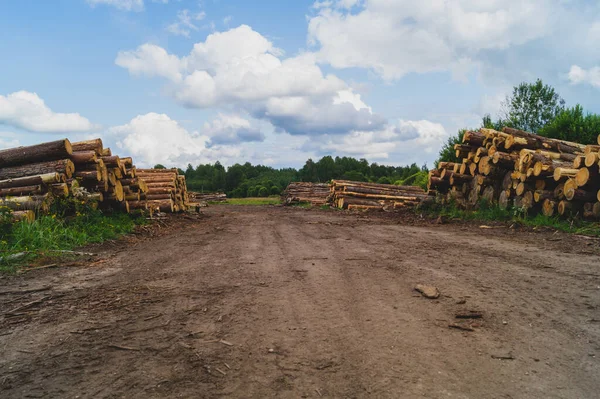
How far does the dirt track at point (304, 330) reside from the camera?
2.42 m

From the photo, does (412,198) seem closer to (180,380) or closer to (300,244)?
(300,244)

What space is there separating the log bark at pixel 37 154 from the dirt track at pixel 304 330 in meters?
4.93

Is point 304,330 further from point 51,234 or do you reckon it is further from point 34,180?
point 34,180

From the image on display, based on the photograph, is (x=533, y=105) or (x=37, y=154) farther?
(x=533, y=105)

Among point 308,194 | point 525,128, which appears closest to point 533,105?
point 525,128

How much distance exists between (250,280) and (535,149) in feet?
36.7

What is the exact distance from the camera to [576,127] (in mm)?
19375

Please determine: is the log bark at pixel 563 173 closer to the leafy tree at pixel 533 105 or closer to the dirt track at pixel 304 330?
the dirt track at pixel 304 330

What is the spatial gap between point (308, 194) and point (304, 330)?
24757 millimetres

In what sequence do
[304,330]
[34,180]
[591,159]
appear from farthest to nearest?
1. [591,159]
2. [34,180]
3. [304,330]

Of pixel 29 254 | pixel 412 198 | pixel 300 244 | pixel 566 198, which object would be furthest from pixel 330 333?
pixel 412 198

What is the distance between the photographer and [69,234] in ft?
24.8

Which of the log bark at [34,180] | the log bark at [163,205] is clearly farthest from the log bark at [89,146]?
the log bark at [163,205]

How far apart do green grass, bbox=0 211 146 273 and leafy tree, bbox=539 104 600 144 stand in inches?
835
